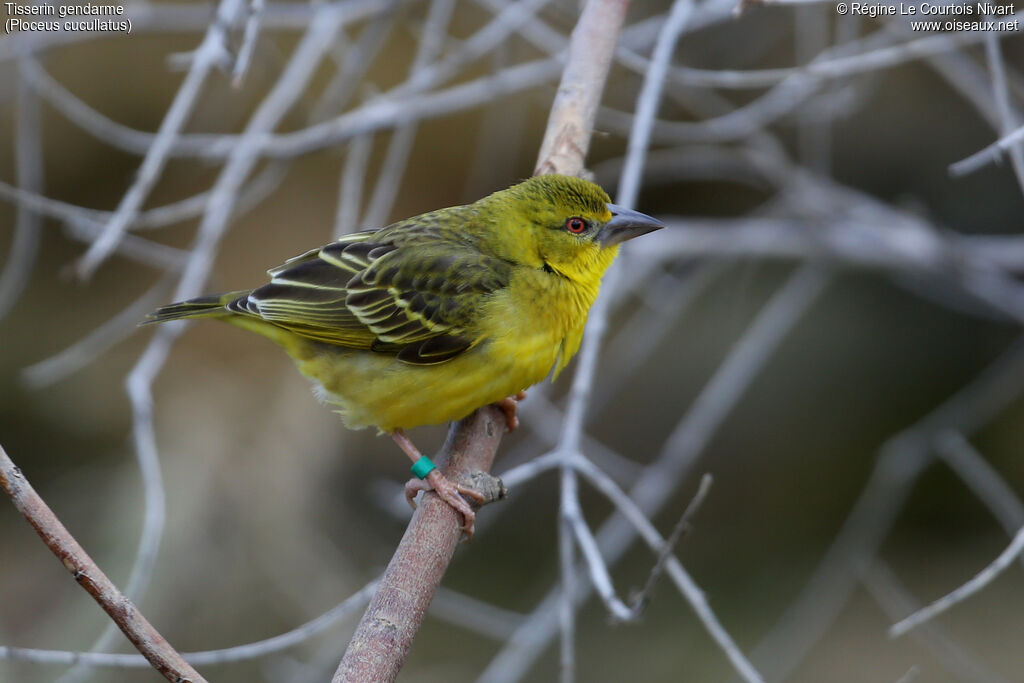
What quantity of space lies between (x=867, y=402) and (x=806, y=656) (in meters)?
1.86

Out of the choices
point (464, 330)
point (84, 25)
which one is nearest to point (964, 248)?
point (464, 330)

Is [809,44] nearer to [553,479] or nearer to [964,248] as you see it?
[964,248]

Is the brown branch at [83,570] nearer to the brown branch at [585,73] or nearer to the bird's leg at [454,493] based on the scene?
the bird's leg at [454,493]

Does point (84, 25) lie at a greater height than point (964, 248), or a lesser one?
greater

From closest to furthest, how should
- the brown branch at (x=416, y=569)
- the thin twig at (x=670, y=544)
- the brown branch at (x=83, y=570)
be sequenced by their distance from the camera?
the brown branch at (x=83, y=570) < the brown branch at (x=416, y=569) < the thin twig at (x=670, y=544)

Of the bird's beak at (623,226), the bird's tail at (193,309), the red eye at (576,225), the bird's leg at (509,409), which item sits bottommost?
the bird's leg at (509,409)

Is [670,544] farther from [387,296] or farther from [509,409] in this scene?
[387,296]

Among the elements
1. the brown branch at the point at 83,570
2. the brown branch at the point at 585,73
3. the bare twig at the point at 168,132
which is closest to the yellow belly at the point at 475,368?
the brown branch at the point at 585,73

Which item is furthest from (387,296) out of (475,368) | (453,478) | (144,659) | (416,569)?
(144,659)

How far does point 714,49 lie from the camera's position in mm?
6918

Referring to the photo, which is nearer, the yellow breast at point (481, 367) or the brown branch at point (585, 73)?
the yellow breast at point (481, 367)

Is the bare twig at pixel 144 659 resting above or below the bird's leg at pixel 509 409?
below

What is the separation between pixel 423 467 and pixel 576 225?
104 centimetres

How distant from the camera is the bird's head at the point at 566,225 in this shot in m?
3.65
